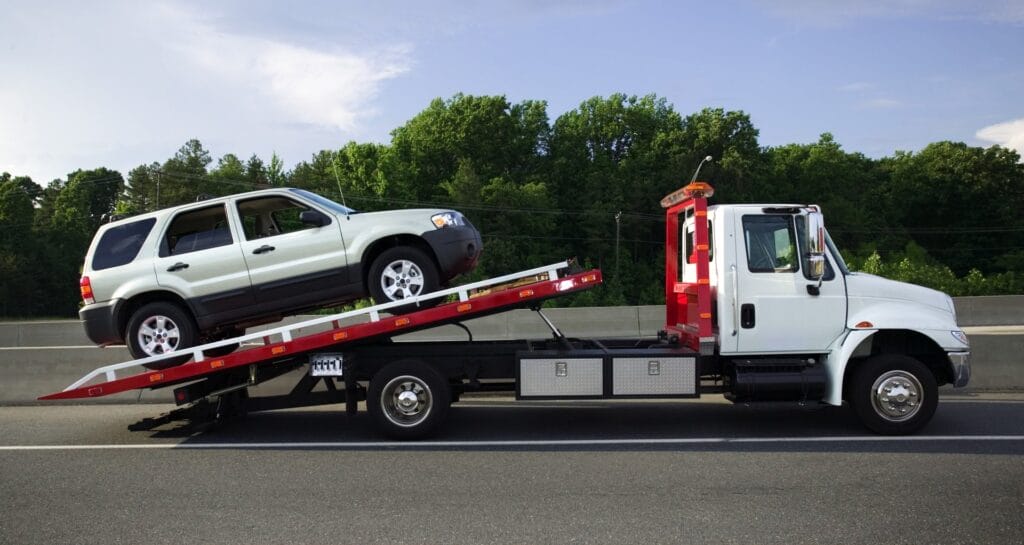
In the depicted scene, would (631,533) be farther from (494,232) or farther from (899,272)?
(494,232)

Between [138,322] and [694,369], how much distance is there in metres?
5.70

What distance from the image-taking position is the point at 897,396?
7.38 metres

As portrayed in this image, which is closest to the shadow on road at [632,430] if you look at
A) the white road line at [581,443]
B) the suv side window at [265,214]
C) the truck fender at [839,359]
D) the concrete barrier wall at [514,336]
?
the white road line at [581,443]

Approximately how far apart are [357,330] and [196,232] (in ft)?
6.91

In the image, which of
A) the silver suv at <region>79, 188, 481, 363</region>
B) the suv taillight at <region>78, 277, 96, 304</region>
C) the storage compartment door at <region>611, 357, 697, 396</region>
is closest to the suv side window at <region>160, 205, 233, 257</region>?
the silver suv at <region>79, 188, 481, 363</region>

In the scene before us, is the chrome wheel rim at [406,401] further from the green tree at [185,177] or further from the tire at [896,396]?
the green tree at [185,177]

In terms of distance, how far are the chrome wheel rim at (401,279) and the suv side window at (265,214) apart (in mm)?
1000

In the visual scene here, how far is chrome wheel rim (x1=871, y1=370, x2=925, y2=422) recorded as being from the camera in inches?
291

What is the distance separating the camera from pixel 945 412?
8672 mm

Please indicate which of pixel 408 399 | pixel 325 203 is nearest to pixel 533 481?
pixel 408 399

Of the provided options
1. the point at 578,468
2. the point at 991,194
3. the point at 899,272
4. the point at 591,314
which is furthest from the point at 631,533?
the point at 991,194

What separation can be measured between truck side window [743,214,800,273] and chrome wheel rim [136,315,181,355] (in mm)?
5937

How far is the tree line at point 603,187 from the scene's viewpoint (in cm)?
6675

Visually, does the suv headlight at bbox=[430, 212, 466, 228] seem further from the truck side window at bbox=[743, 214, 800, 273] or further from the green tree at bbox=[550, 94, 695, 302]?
the green tree at bbox=[550, 94, 695, 302]
